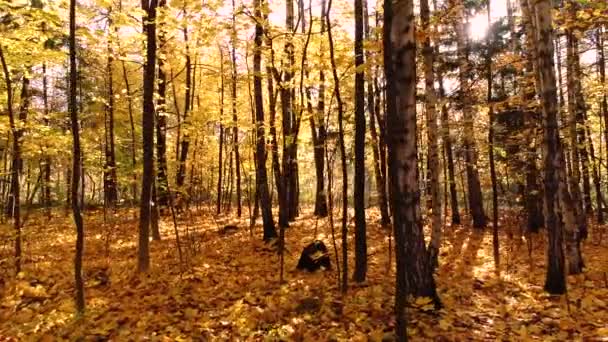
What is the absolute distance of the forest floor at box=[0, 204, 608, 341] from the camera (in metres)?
7.08

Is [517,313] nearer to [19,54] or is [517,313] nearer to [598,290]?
[598,290]

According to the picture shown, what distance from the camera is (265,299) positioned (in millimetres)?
8531

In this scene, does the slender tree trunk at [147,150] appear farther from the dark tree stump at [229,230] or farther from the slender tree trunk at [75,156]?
the dark tree stump at [229,230]

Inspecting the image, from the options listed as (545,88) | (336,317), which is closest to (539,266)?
(545,88)

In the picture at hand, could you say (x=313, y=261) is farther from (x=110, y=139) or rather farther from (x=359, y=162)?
(x=110, y=139)

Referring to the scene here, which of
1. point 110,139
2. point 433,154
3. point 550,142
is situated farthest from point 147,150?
point 550,142

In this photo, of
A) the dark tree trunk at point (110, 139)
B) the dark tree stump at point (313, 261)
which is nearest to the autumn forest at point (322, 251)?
the dark tree stump at point (313, 261)

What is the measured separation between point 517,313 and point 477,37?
15024mm

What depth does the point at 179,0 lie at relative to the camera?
10.1 m

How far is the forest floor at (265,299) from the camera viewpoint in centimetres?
708

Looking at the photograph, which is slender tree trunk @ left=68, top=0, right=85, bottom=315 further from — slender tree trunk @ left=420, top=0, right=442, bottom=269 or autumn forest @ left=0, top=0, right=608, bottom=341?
slender tree trunk @ left=420, top=0, right=442, bottom=269

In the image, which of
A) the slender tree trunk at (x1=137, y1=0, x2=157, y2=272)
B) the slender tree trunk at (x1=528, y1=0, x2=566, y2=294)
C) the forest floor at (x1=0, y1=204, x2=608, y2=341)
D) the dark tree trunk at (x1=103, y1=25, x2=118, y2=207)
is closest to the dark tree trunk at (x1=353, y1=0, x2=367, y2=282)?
the forest floor at (x1=0, y1=204, x2=608, y2=341)

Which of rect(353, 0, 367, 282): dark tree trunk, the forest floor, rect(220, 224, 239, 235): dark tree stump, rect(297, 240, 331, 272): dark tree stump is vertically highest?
rect(353, 0, 367, 282): dark tree trunk

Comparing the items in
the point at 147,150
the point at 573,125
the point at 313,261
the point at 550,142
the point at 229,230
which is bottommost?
the point at 313,261
